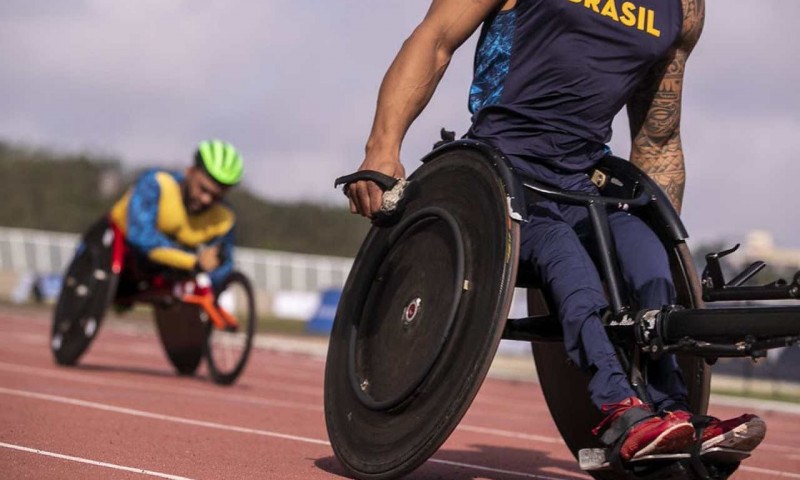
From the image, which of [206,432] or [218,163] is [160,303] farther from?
[206,432]

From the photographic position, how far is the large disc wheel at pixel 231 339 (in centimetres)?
1129

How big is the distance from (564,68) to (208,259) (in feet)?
23.9

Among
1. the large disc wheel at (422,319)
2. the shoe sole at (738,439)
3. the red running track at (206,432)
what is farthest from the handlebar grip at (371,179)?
the shoe sole at (738,439)

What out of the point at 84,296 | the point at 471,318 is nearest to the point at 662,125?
the point at 471,318

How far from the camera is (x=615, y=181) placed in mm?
4938

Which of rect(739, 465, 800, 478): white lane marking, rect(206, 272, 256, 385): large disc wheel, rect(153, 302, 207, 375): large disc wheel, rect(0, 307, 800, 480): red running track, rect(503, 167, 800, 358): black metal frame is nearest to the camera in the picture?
rect(503, 167, 800, 358): black metal frame

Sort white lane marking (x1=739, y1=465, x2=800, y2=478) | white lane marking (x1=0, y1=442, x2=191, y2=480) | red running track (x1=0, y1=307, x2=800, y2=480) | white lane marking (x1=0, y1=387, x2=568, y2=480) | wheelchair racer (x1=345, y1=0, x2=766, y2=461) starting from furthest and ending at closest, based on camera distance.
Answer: white lane marking (x1=739, y1=465, x2=800, y2=478) < white lane marking (x1=0, y1=387, x2=568, y2=480) < red running track (x1=0, y1=307, x2=800, y2=480) < white lane marking (x1=0, y1=442, x2=191, y2=480) < wheelchair racer (x1=345, y1=0, x2=766, y2=461)

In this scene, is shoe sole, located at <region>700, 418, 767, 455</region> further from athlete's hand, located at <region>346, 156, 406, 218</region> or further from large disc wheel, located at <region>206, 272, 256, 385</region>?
large disc wheel, located at <region>206, 272, 256, 385</region>

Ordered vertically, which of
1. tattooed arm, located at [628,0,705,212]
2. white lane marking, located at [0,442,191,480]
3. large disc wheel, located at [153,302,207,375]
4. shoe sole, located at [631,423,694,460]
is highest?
tattooed arm, located at [628,0,705,212]

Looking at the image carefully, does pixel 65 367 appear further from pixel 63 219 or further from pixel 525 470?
pixel 63 219

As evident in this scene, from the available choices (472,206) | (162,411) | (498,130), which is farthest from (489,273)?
(162,411)

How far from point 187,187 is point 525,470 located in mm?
6454

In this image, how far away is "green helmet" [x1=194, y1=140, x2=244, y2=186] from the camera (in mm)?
11414

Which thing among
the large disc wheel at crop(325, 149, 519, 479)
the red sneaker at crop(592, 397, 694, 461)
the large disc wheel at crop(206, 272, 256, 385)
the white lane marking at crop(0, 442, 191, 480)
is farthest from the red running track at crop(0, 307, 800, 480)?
the red sneaker at crop(592, 397, 694, 461)
